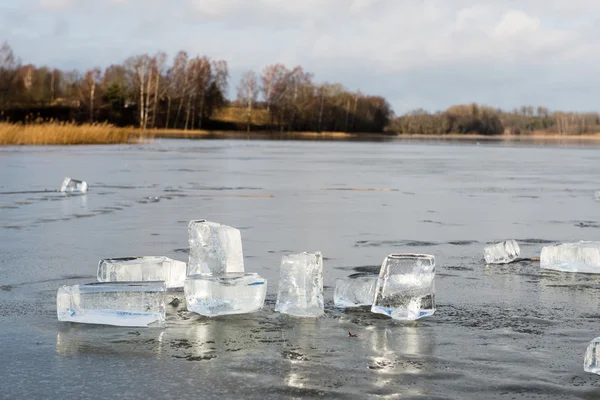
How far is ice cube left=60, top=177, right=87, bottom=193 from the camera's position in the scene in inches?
468

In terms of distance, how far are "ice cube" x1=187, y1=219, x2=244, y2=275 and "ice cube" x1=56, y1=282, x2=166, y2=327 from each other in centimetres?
80

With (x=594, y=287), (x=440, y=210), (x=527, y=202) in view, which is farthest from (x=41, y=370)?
(x=527, y=202)

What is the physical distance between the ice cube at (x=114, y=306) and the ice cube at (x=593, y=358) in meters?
1.80

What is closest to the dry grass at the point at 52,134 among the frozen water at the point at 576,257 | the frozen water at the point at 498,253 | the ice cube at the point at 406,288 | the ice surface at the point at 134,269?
the frozen water at the point at 498,253

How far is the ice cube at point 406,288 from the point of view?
3849mm

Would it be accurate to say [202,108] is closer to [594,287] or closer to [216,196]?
[216,196]

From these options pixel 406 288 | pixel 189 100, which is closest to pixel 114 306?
pixel 406 288

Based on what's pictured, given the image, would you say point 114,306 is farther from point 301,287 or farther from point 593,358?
point 593,358

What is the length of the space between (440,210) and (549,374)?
6.81 metres

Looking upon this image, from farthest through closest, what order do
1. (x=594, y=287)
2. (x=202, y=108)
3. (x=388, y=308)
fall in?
1. (x=202, y=108)
2. (x=594, y=287)
3. (x=388, y=308)

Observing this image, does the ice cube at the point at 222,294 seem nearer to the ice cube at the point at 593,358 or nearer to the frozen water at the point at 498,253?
the ice cube at the point at 593,358

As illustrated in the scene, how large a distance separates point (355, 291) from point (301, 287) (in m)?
0.31

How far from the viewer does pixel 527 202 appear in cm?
1088

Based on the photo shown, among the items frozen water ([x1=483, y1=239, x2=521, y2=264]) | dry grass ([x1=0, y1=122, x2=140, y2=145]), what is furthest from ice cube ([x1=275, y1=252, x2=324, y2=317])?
dry grass ([x1=0, y1=122, x2=140, y2=145])
